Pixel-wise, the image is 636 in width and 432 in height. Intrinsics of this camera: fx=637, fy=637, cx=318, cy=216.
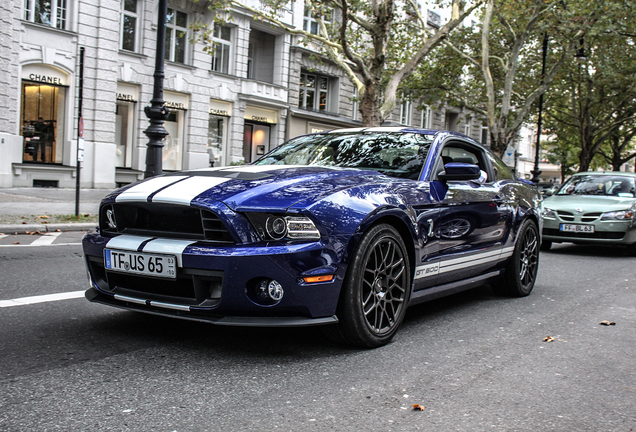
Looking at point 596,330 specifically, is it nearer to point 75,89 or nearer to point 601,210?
point 601,210

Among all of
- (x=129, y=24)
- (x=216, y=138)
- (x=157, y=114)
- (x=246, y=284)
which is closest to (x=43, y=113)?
(x=129, y=24)

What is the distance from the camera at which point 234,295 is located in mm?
3340

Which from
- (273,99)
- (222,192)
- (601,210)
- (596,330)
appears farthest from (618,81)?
(222,192)

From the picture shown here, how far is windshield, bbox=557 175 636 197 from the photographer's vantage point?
37.8ft

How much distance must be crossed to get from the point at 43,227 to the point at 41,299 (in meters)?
5.90

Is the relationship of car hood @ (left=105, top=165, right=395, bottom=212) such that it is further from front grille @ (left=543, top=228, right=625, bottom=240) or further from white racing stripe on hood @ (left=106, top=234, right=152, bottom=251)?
front grille @ (left=543, top=228, right=625, bottom=240)

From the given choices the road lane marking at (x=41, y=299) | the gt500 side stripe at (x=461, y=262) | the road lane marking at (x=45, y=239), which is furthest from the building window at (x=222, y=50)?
the gt500 side stripe at (x=461, y=262)

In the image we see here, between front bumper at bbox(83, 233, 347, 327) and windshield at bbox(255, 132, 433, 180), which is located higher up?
windshield at bbox(255, 132, 433, 180)

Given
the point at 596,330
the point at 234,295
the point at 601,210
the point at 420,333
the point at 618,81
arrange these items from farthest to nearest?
the point at 618,81 → the point at 601,210 → the point at 596,330 → the point at 420,333 → the point at 234,295

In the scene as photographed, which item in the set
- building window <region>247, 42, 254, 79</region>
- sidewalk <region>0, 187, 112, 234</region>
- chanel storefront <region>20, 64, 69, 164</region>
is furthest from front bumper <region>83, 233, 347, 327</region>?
building window <region>247, 42, 254, 79</region>

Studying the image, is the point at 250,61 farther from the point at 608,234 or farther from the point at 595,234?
the point at 608,234

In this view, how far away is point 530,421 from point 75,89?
64.7 feet

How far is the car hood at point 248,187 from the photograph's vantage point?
3479 millimetres

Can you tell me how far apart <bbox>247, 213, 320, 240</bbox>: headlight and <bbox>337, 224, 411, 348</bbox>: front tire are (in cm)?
40
